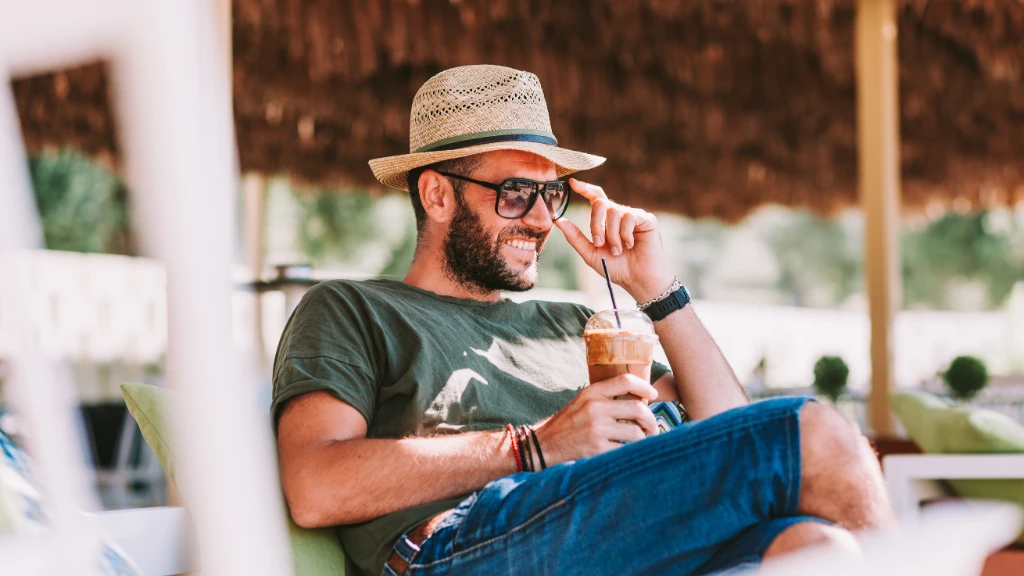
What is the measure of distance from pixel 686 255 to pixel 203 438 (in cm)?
2374

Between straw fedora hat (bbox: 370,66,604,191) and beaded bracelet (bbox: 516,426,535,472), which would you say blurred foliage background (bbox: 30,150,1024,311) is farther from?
beaded bracelet (bbox: 516,426,535,472)

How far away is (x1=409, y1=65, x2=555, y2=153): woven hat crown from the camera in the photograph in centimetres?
223

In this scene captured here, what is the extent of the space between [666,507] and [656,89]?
5.87 metres

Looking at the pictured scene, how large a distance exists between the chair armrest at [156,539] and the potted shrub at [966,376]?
12.7 ft

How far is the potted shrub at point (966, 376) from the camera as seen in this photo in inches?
182

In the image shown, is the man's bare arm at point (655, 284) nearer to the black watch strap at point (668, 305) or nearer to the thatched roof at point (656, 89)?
the black watch strap at point (668, 305)

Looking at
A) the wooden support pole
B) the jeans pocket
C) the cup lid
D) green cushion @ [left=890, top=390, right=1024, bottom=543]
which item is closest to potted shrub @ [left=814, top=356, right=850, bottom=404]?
the wooden support pole

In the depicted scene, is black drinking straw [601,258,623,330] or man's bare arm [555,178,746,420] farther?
man's bare arm [555,178,746,420]

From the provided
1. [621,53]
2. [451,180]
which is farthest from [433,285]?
[621,53]

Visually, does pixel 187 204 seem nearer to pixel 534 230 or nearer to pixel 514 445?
pixel 514 445

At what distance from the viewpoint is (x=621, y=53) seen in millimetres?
6289

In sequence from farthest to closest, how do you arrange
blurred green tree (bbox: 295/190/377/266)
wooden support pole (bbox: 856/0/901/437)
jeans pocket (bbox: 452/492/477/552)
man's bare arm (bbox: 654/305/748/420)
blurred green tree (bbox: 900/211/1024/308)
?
blurred green tree (bbox: 900/211/1024/308) → blurred green tree (bbox: 295/190/377/266) → wooden support pole (bbox: 856/0/901/437) → man's bare arm (bbox: 654/305/748/420) → jeans pocket (bbox: 452/492/477/552)

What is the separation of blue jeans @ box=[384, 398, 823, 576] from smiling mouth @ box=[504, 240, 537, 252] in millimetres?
775

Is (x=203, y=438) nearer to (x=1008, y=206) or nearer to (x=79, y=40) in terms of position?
(x=79, y=40)
